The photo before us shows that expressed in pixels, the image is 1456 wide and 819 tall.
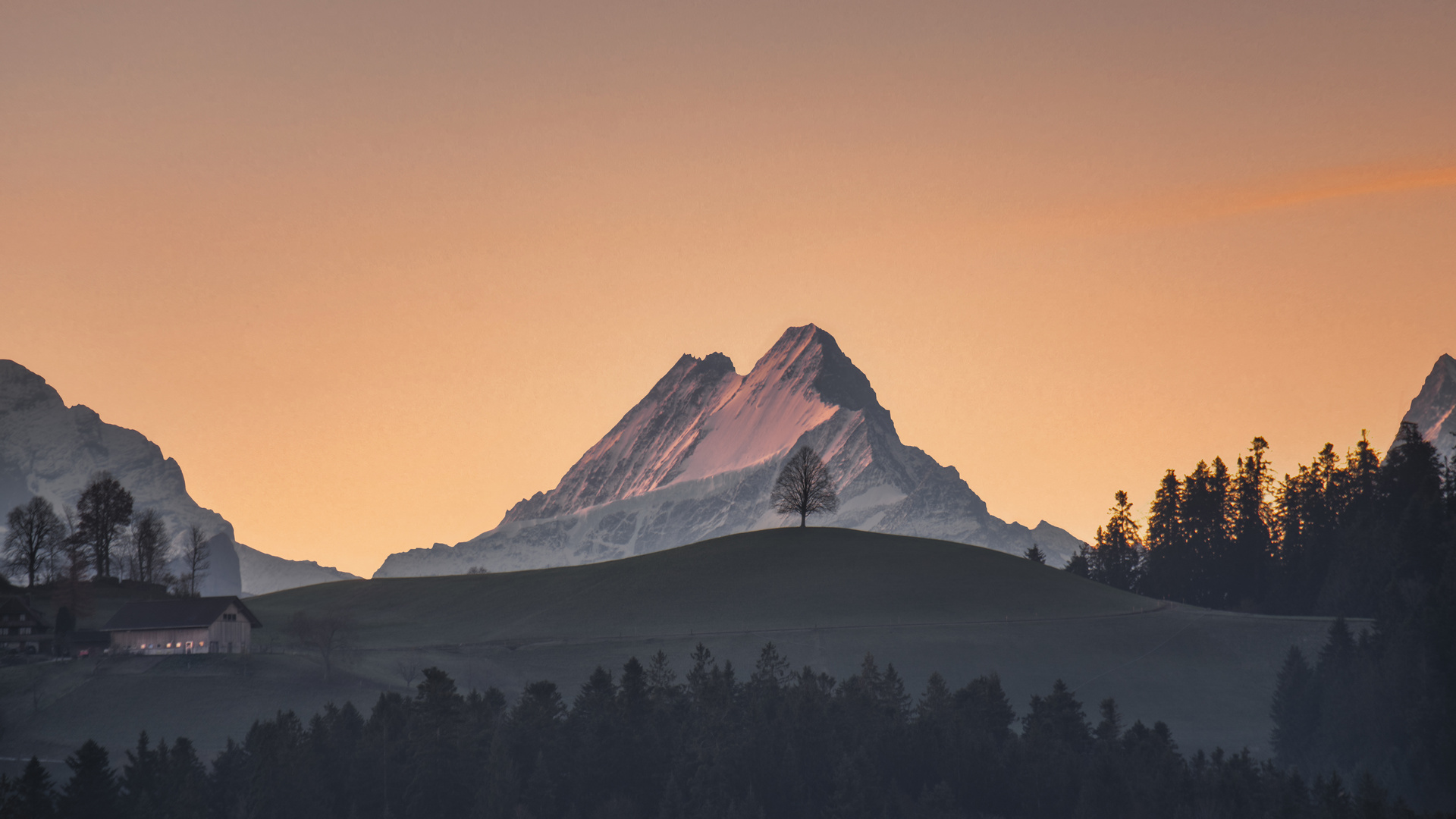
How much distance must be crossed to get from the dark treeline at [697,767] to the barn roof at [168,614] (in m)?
25.1

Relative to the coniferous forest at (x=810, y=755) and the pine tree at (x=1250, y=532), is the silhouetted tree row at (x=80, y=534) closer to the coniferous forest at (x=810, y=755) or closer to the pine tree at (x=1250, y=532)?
the coniferous forest at (x=810, y=755)

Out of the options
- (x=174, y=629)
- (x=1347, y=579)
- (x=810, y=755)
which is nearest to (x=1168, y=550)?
(x=1347, y=579)

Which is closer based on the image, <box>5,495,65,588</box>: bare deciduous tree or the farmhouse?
the farmhouse

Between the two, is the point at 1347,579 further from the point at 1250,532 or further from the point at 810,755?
the point at 810,755

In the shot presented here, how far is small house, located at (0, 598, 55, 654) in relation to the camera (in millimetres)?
131375

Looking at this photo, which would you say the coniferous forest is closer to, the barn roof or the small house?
the barn roof

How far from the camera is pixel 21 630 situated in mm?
133000

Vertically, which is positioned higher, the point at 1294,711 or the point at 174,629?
the point at 174,629

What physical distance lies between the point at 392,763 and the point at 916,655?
53.8 meters

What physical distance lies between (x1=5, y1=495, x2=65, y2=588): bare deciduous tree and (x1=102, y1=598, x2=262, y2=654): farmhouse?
36.2m

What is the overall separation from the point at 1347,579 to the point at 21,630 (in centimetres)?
12952

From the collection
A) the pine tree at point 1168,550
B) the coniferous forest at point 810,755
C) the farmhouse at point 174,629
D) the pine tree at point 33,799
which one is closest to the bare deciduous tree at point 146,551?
the farmhouse at point 174,629

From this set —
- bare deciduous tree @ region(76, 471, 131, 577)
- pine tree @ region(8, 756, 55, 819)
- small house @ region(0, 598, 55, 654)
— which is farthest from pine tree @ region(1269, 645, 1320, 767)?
bare deciduous tree @ region(76, 471, 131, 577)

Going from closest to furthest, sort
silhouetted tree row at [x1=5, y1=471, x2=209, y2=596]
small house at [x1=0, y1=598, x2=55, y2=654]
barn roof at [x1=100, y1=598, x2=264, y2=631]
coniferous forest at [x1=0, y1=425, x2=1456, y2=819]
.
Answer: coniferous forest at [x1=0, y1=425, x2=1456, y2=819], barn roof at [x1=100, y1=598, x2=264, y2=631], small house at [x1=0, y1=598, x2=55, y2=654], silhouetted tree row at [x1=5, y1=471, x2=209, y2=596]
